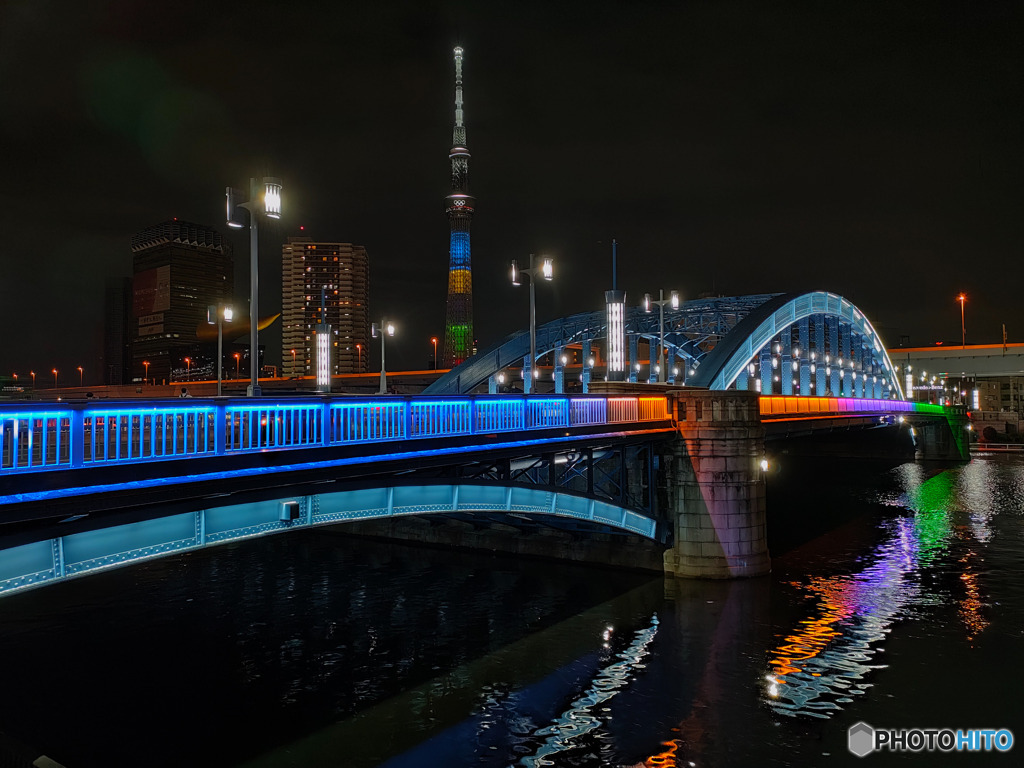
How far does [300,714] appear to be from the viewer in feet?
57.1

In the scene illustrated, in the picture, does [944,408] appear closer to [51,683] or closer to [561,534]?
[561,534]

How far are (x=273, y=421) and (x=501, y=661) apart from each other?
1069cm

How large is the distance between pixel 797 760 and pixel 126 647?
18337mm

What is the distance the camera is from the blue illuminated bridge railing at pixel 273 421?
10.5 meters

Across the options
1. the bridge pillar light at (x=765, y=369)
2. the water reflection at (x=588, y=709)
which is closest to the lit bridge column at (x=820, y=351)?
the bridge pillar light at (x=765, y=369)

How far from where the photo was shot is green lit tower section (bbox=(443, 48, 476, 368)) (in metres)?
155

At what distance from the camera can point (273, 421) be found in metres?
14.1

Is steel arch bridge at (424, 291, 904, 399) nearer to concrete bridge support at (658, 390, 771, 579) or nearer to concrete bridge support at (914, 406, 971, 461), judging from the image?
concrete bridge support at (658, 390, 771, 579)

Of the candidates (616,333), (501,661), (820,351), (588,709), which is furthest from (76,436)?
(820,351)

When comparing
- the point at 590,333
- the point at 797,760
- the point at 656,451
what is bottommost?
the point at 797,760

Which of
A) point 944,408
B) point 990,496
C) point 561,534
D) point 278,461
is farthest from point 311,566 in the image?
point 944,408

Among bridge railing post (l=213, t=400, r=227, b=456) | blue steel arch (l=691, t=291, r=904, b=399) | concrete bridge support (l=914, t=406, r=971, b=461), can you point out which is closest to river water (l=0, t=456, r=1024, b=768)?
bridge railing post (l=213, t=400, r=227, b=456)

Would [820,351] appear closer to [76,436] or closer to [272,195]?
[272,195]

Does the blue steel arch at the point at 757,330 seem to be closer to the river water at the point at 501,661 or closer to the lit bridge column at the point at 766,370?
the lit bridge column at the point at 766,370
